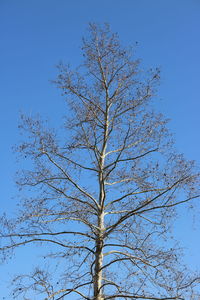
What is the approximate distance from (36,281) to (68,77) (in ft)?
14.3

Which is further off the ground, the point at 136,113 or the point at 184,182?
the point at 136,113

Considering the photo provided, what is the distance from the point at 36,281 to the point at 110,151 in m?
3.04

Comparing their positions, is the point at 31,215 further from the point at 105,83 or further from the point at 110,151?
the point at 105,83

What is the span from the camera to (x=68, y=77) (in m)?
10.1

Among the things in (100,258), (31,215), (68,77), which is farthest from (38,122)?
(100,258)

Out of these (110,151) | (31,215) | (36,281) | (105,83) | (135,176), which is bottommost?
(36,281)

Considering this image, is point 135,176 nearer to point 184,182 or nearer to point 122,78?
point 184,182

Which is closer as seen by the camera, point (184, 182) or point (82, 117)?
point (184, 182)

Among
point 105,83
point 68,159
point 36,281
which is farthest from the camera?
point 105,83

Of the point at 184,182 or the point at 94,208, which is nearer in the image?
the point at 184,182

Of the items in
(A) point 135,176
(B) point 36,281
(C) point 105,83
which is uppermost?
(C) point 105,83

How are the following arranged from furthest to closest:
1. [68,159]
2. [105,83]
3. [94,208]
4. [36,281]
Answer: [105,83], [68,159], [94,208], [36,281]

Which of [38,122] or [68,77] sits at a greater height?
[68,77]

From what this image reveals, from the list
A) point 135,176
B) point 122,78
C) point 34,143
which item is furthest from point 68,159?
point 122,78
